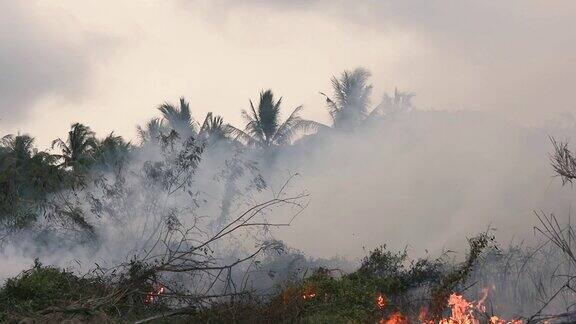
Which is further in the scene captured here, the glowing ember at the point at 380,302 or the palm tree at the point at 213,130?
the palm tree at the point at 213,130

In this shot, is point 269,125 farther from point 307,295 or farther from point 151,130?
point 307,295

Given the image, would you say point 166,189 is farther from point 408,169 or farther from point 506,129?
point 506,129

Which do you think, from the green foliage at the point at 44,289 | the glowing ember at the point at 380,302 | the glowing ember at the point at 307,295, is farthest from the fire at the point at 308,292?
the green foliage at the point at 44,289

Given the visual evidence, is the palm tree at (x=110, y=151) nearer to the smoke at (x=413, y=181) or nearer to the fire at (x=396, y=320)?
the smoke at (x=413, y=181)

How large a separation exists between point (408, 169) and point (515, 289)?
22.0m

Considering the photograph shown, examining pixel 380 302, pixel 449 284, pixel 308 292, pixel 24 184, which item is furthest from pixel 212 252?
pixel 24 184

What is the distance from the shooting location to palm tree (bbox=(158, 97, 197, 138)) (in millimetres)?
38000

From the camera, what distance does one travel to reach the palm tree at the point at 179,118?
1496 inches

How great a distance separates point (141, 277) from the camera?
11.5 m

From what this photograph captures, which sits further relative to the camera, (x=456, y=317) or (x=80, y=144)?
(x=80, y=144)

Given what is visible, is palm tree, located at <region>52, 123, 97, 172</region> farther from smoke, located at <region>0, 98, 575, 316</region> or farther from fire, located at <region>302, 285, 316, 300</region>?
fire, located at <region>302, 285, 316, 300</region>

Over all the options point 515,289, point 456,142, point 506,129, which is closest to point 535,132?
point 506,129

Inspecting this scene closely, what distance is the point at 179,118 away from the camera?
1507 inches

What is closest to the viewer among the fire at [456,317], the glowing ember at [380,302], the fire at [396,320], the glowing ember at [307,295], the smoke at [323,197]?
the fire at [456,317]
